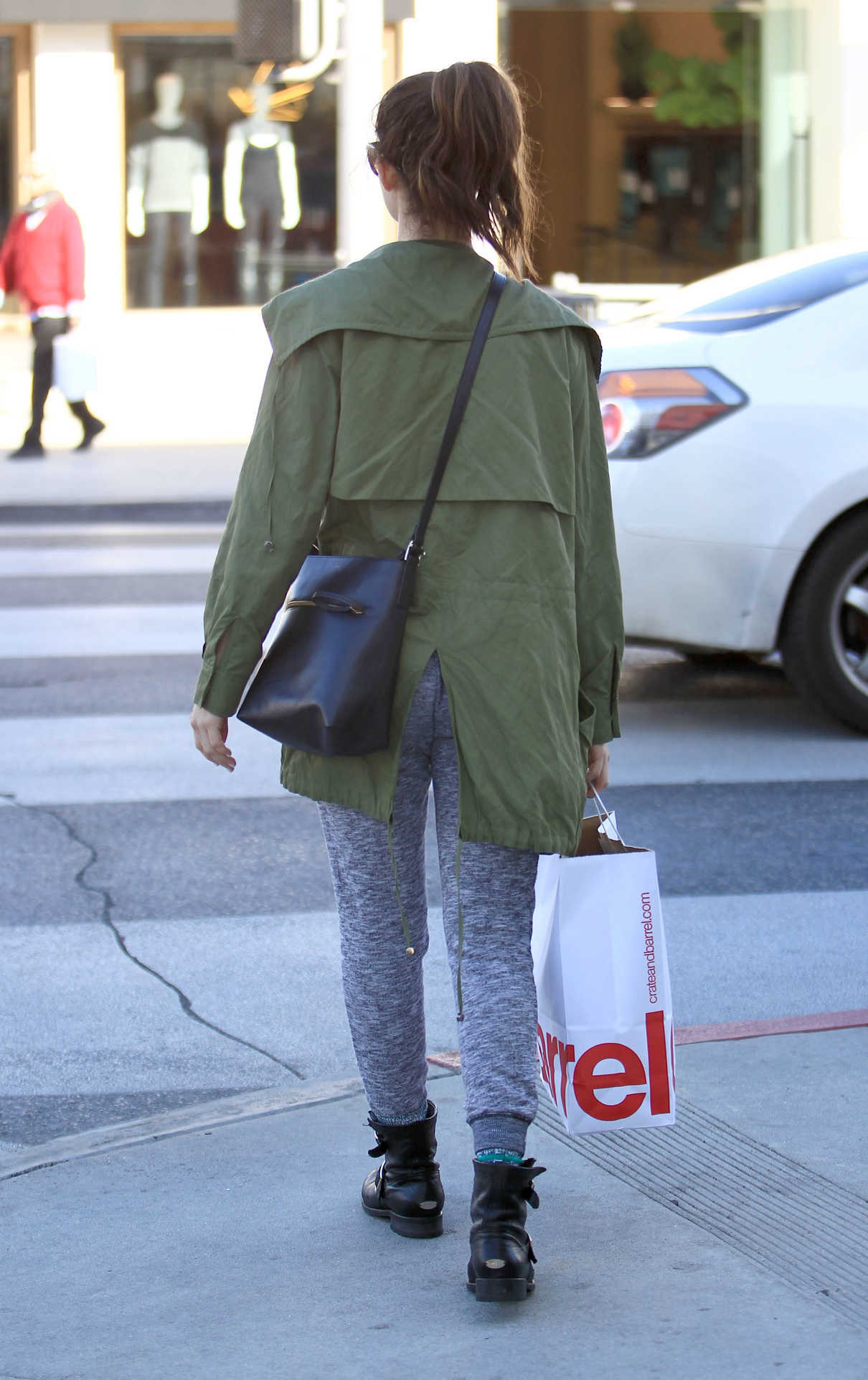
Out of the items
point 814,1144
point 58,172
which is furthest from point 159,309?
point 814,1144

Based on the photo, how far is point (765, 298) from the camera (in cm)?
678

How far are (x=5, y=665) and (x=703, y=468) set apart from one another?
3077 mm

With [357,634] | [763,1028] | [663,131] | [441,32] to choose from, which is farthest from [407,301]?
[663,131]

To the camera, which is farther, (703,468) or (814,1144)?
(703,468)

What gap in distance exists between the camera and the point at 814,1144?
327 cm

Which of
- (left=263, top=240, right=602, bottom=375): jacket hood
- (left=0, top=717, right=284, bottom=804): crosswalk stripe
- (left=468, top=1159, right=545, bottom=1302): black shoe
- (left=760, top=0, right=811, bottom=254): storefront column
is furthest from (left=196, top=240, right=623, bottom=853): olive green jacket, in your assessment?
(left=760, top=0, right=811, bottom=254): storefront column

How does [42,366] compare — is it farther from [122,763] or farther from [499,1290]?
[499,1290]

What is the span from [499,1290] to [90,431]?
12.5 meters

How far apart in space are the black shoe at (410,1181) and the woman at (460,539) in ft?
0.70

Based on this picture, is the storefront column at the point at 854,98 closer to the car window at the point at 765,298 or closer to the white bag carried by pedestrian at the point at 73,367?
the white bag carried by pedestrian at the point at 73,367

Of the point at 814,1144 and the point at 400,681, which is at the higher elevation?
the point at 400,681

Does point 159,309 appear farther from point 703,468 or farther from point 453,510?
point 453,510

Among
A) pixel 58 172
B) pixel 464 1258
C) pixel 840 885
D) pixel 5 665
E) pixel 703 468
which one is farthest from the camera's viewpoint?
pixel 58 172

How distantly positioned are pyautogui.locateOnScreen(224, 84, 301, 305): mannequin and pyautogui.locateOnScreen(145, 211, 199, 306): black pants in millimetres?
431
